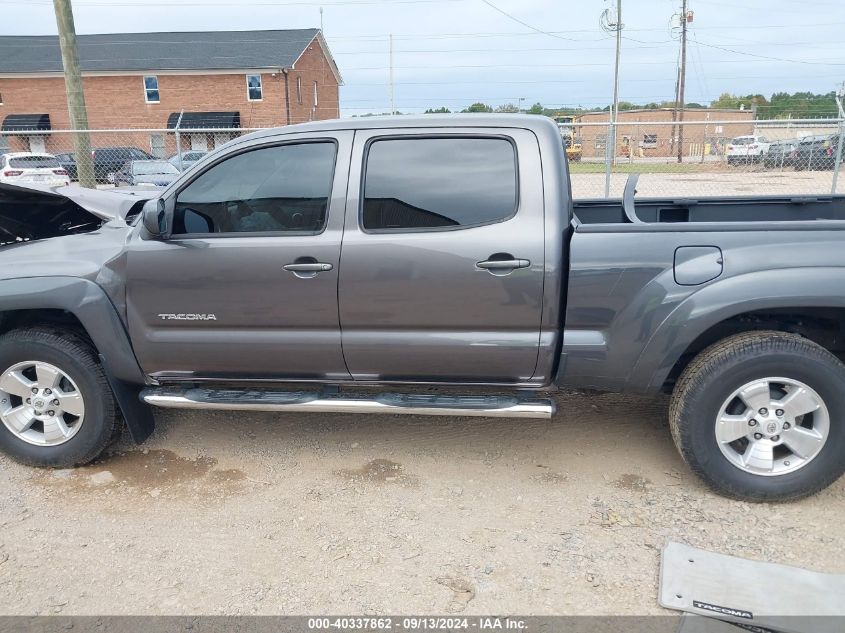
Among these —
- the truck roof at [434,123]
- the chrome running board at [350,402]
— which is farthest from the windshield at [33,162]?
the truck roof at [434,123]

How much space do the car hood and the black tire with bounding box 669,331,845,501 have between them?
335 cm

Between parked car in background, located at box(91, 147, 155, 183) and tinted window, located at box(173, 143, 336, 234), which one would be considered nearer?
tinted window, located at box(173, 143, 336, 234)

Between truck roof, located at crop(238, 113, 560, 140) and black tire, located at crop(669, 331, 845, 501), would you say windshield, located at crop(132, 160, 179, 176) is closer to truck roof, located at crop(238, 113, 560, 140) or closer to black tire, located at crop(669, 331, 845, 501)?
truck roof, located at crop(238, 113, 560, 140)

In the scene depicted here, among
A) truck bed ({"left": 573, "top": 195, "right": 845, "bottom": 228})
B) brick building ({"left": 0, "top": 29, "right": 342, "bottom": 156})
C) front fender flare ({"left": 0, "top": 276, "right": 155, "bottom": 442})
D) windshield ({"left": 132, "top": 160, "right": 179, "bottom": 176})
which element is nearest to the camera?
front fender flare ({"left": 0, "top": 276, "right": 155, "bottom": 442})

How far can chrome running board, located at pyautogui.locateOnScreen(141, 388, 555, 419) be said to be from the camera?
338cm

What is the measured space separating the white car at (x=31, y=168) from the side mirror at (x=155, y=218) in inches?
632

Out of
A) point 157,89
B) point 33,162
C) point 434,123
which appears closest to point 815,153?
point 434,123

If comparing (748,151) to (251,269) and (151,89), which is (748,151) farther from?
(151,89)

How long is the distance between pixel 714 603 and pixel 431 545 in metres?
1.22

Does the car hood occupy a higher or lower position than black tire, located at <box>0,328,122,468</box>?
higher

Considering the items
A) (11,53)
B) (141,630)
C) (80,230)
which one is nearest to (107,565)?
(141,630)

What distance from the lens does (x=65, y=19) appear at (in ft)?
34.2

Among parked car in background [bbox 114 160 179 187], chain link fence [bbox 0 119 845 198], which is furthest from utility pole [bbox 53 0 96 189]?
parked car in background [bbox 114 160 179 187]

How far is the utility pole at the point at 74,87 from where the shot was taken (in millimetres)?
10445
